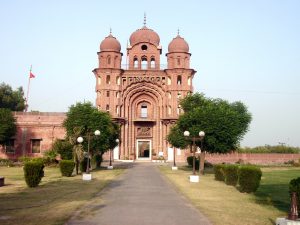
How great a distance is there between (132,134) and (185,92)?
365 inches

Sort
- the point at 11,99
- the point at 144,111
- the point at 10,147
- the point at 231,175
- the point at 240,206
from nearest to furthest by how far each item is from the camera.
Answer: the point at 240,206, the point at 231,175, the point at 10,147, the point at 144,111, the point at 11,99

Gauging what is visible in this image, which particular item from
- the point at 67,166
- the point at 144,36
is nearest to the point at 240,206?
the point at 67,166

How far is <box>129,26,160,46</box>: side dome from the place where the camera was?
57.4 meters

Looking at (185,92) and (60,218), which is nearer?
(60,218)

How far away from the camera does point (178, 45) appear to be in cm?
5528

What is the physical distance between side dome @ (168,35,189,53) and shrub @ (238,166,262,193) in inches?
1502

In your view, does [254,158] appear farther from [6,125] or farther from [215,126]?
[6,125]

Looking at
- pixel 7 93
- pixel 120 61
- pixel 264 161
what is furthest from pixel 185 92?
→ pixel 7 93

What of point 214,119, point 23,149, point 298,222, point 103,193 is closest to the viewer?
point 298,222

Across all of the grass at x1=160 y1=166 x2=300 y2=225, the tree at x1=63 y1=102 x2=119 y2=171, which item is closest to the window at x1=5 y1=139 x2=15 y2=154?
the tree at x1=63 y1=102 x2=119 y2=171

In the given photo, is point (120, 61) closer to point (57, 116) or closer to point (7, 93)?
point (57, 116)

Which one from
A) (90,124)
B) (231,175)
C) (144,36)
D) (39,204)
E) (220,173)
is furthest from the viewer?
(144,36)

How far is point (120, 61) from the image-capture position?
2176 inches

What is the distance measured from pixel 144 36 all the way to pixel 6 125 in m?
23.2
